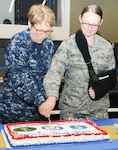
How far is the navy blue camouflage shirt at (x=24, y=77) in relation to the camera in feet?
5.99

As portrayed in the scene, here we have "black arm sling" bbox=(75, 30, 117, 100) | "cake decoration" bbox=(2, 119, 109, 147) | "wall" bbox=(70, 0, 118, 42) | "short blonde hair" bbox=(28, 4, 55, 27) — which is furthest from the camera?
"wall" bbox=(70, 0, 118, 42)

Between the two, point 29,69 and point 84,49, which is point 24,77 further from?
point 84,49

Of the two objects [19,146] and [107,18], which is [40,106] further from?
[107,18]

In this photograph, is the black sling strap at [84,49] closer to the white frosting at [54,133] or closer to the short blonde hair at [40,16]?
the short blonde hair at [40,16]

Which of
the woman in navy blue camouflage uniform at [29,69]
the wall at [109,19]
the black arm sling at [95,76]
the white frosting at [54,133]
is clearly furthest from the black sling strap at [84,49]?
the wall at [109,19]

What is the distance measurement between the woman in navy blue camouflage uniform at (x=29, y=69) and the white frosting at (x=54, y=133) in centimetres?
12

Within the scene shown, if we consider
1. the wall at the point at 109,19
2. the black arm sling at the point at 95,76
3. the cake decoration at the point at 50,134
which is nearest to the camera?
the cake decoration at the point at 50,134

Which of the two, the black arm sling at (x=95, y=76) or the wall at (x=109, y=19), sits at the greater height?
the wall at (x=109, y=19)

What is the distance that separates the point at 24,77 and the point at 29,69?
9 cm

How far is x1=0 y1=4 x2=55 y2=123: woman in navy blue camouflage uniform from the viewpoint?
1.79 meters

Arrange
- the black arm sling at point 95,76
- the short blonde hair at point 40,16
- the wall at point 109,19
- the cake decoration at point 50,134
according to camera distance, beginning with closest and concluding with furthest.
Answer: the cake decoration at point 50,134 → the short blonde hair at point 40,16 → the black arm sling at point 95,76 → the wall at point 109,19

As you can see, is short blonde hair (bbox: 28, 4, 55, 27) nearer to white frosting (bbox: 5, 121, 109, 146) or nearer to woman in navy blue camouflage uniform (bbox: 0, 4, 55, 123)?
woman in navy blue camouflage uniform (bbox: 0, 4, 55, 123)

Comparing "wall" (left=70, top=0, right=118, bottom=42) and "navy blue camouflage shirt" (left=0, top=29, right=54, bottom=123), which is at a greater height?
"wall" (left=70, top=0, right=118, bottom=42)

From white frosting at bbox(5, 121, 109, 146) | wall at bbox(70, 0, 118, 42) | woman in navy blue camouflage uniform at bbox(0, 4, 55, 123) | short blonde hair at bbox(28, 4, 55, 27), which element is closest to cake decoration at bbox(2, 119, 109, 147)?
white frosting at bbox(5, 121, 109, 146)
